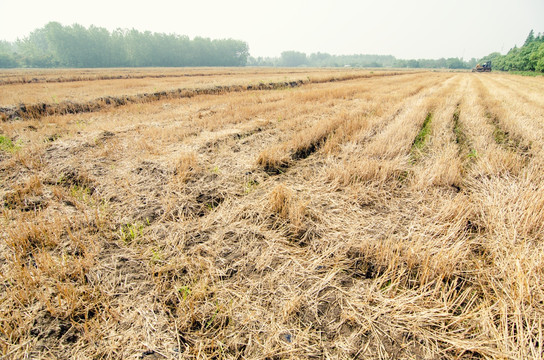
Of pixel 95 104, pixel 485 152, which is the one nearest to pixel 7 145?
pixel 95 104

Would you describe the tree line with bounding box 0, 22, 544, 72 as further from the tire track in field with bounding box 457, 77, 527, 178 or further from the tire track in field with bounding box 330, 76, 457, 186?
the tire track in field with bounding box 330, 76, 457, 186

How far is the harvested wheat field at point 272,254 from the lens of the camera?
64.7 inches

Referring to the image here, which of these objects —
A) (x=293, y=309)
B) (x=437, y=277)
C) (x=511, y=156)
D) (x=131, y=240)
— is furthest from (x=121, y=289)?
(x=511, y=156)

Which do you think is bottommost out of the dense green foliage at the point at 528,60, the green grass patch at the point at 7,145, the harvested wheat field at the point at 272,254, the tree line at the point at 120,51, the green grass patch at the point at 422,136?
the harvested wheat field at the point at 272,254

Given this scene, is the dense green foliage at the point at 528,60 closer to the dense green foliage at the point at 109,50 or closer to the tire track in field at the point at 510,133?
the tire track in field at the point at 510,133

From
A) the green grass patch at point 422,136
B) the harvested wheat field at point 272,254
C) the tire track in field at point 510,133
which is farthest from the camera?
the green grass patch at point 422,136

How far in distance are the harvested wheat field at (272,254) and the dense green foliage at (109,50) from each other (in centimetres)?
11061

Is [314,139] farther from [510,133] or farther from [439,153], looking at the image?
[510,133]

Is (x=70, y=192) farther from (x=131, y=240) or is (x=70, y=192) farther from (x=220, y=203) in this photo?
Result: (x=220, y=203)

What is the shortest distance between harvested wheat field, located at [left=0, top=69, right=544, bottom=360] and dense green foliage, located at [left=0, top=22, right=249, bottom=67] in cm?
11061

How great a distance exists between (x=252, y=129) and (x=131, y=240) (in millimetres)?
4688

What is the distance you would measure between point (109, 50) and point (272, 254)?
117 metres

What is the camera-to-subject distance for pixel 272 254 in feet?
7.82

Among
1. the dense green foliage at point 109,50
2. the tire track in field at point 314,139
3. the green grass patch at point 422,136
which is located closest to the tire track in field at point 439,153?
the green grass patch at point 422,136
